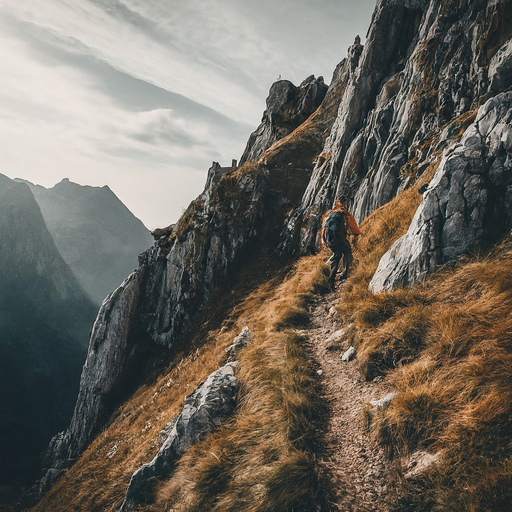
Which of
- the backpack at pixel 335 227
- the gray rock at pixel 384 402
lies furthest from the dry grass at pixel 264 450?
the backpack at pixel 335 227

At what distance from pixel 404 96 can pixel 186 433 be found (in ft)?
65.8

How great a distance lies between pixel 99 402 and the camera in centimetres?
2261

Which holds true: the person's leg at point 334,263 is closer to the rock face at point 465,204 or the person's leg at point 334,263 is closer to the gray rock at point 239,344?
the rock face at point 465,204

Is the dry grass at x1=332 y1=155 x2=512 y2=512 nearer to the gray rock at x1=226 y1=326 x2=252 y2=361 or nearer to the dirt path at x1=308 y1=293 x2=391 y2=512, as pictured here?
the dirt path at x1=308 y1=293 x2=391 y2=512

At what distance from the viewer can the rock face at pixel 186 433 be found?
7352 mm

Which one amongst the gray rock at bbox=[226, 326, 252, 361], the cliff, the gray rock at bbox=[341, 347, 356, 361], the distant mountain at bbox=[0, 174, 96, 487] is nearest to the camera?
the gray rock at bbox=[341, 347, 356, 361]

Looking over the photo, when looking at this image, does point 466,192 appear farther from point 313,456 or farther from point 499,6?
point 499,6

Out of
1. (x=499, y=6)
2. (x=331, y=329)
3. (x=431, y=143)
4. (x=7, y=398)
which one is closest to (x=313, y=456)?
(x=331, y=329)

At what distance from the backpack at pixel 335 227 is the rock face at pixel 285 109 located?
89.4ft

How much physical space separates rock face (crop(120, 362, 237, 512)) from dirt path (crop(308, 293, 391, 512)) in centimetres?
269

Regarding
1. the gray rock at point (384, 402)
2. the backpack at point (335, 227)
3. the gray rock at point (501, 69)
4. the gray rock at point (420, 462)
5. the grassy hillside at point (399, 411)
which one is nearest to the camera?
the grassy hillside at point (399, 411)

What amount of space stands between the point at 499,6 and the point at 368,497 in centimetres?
2015

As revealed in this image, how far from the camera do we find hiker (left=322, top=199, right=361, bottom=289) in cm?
1182

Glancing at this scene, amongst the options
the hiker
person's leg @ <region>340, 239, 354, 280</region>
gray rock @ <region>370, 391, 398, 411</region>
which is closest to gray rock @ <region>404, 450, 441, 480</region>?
gray rock @ <region>370, 391, 398, 411</region>
